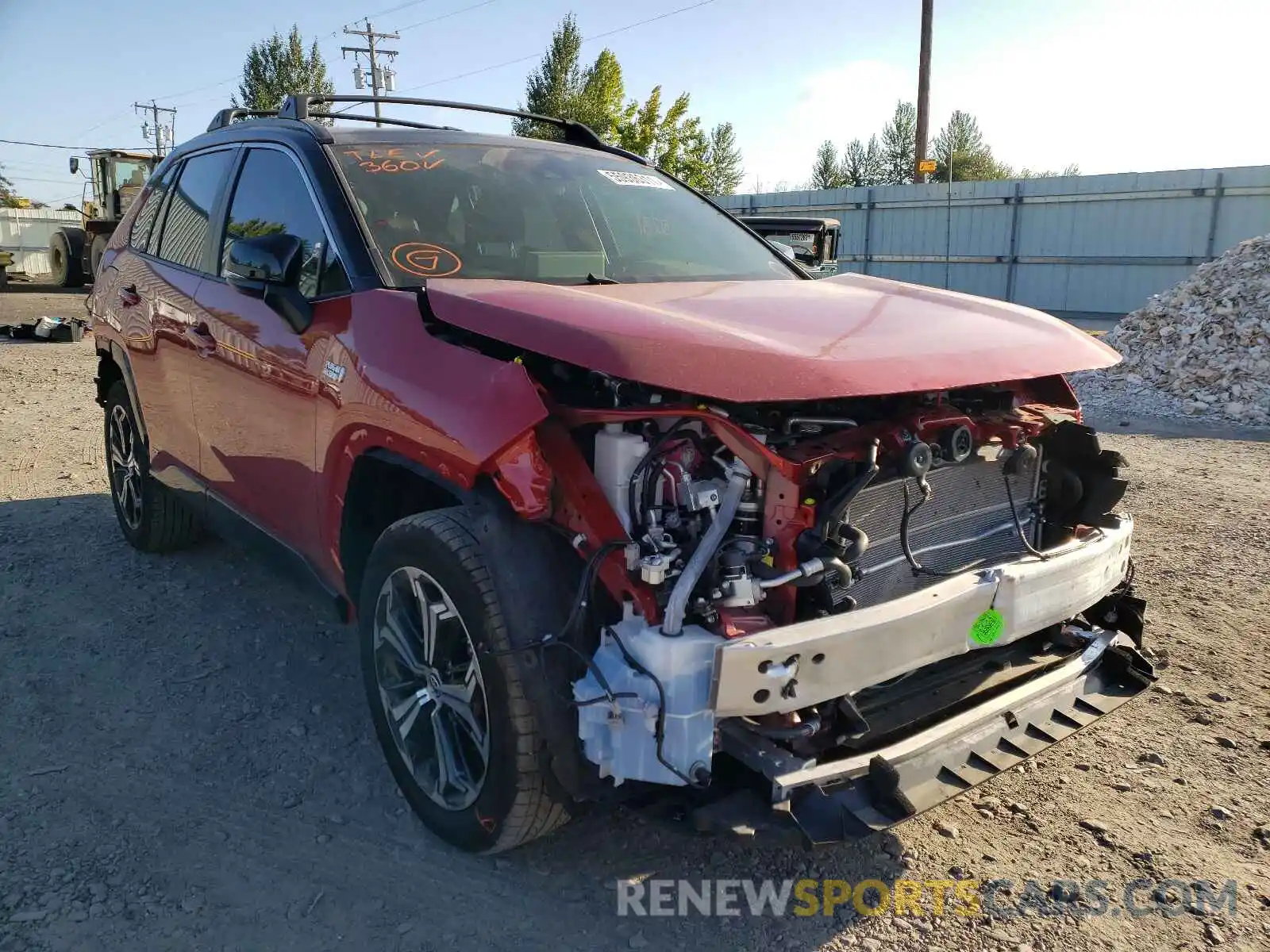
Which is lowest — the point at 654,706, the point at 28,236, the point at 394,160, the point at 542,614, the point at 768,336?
the point at 654,706

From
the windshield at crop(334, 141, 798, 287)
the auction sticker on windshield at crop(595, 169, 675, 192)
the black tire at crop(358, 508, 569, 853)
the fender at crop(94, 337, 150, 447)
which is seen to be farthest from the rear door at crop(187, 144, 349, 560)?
the auction sticker on windshield at crop(595, 169, 675, 192)

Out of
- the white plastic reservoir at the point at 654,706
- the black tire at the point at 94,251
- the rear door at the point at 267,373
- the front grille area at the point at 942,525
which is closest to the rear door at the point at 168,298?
the rear door at the point at 267,373

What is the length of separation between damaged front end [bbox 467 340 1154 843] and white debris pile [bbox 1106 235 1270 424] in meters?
8.81

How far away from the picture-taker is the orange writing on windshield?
3525mm

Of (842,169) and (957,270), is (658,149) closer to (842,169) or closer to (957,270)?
(957,270)

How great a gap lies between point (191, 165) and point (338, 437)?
2394mm

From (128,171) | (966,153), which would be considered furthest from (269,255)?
(966,153)

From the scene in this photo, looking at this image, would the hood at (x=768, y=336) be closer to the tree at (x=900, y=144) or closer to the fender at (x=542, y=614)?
the fender at (x=542, y=614)

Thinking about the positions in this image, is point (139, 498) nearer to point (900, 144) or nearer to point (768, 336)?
point (768, 336)

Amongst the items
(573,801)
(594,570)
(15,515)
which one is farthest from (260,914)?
(15,515)

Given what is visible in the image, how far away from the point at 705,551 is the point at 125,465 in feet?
14.0

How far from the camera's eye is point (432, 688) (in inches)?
112

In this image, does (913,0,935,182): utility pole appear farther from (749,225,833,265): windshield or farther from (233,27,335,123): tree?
(233,27,335,123): tree

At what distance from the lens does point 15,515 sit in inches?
238
